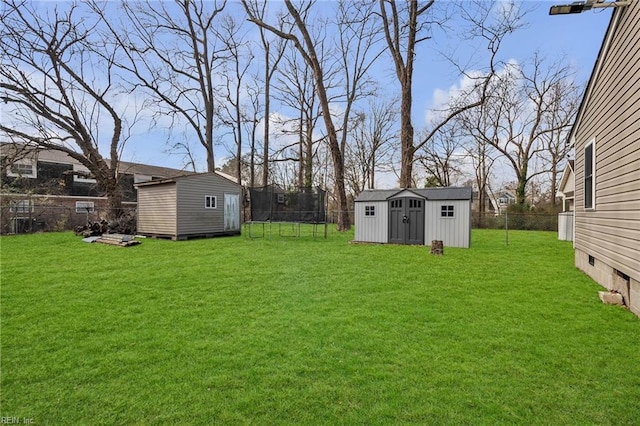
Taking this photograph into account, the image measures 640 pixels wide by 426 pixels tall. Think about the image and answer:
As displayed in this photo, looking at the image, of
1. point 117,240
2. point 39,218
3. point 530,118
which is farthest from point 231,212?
point 530,118

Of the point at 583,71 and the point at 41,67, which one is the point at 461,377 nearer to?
the point at 41,67

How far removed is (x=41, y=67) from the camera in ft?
44.2

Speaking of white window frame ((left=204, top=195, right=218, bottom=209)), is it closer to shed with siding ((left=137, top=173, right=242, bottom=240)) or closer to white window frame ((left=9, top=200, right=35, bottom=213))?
shed with siding ((left=137, top=173, right=242, bottom=240))

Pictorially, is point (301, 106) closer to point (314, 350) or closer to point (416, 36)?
point (416, 36)

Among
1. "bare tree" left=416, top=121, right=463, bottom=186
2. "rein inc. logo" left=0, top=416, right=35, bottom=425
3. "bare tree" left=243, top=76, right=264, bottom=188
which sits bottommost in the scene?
"rein inc. logo" left=0, top=416, right=35, bottom=425

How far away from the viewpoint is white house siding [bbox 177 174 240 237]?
11.4m

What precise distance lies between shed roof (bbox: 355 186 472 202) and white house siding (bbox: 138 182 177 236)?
6752mm

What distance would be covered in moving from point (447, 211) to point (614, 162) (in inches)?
200

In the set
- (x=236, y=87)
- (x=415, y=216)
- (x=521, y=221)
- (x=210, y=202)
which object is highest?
(x=236, y=87)

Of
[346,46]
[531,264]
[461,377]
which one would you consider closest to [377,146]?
[346,46]

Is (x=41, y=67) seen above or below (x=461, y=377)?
above

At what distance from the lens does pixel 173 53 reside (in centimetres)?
1831

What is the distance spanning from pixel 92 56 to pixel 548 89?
86.5ft

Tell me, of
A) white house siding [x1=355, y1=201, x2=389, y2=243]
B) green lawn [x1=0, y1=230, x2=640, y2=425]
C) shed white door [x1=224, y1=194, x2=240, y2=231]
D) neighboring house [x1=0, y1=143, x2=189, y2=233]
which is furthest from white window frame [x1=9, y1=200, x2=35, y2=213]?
white house siding [x1=355, y1=201, x2=389, y2=243]
